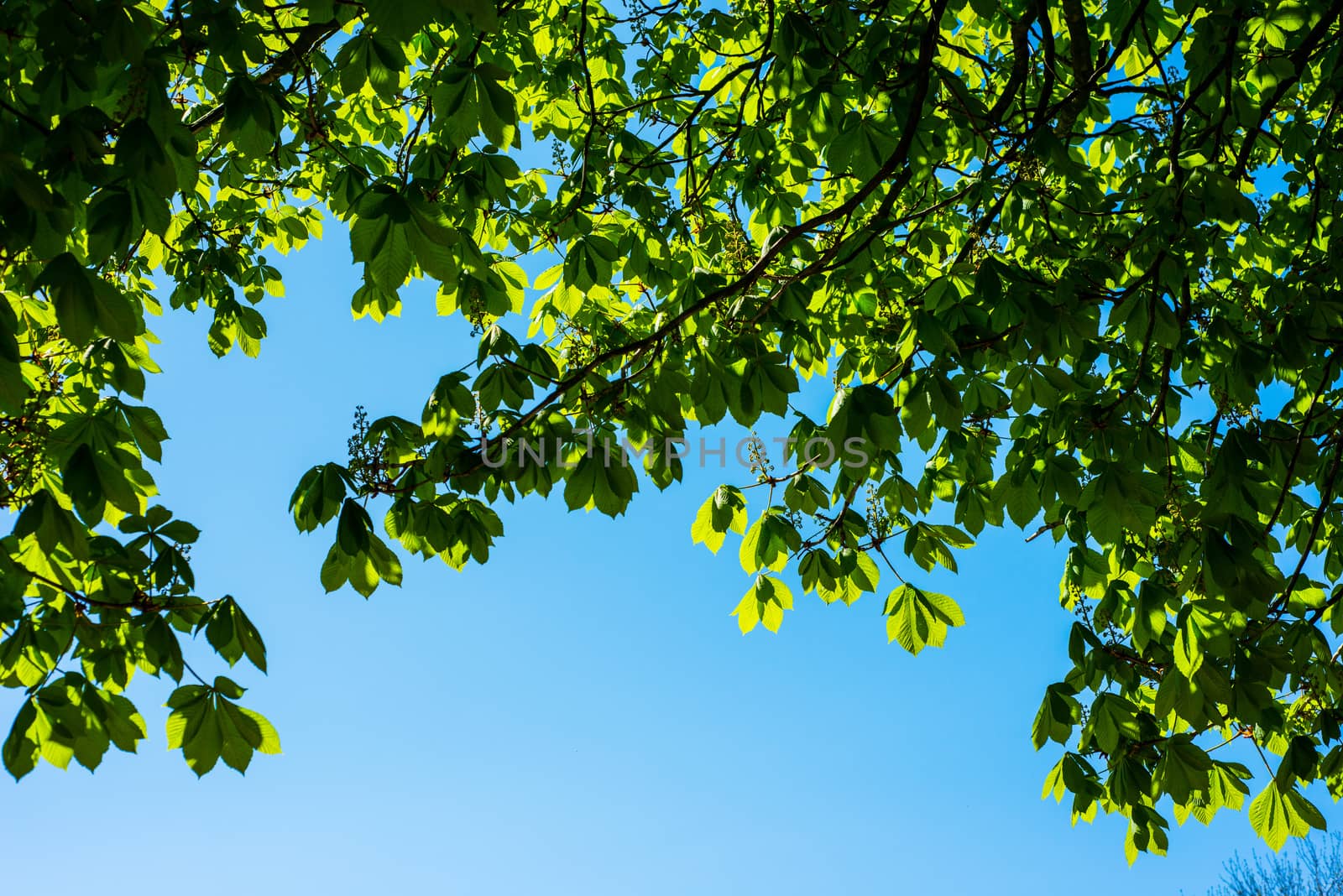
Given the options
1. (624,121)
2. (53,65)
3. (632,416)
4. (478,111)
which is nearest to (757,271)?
(632,416)

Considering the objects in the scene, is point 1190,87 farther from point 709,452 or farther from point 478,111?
point 478,111

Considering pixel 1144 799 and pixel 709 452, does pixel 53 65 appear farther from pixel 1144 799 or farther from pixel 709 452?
pixel 1144 799

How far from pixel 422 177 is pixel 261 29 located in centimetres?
107

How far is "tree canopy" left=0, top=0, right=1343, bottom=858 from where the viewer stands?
2.38 m

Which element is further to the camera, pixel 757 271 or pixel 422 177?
pixel 422 177

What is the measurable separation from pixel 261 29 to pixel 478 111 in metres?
0.77

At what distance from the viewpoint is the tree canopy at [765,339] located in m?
2.38

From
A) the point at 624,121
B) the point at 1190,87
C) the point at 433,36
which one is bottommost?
the point at 1190,87

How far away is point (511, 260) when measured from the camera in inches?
169

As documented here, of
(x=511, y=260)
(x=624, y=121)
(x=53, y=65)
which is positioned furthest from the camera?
(x=624, y=121)

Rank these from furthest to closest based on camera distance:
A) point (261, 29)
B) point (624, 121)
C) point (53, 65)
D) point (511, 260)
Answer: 1. point (624, 121)
2. point (511, 260)
3. point (261, 29)
4. point (53, 65)

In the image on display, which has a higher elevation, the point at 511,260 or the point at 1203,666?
the point at 511,260

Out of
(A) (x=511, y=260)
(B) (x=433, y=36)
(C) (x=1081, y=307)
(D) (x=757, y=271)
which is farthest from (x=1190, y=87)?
(B) (x=433, y=36)

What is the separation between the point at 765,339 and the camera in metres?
3.71
